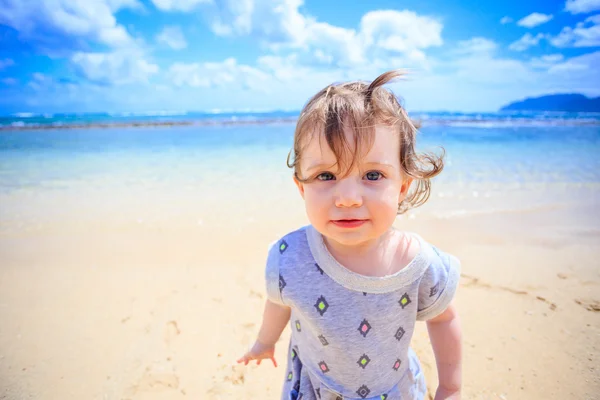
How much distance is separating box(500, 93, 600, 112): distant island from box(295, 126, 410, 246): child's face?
177 ft

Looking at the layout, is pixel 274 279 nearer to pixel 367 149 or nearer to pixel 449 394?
pixel 367 149

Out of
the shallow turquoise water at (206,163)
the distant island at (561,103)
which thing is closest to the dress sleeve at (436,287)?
the shallow turquoise water at (206,163)

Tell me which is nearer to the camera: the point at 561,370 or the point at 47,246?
the point at 561,370

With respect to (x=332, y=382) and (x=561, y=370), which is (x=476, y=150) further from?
(x=332, y=382)

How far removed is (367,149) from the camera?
99 centimetres

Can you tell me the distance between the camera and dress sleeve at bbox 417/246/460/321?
1092mm

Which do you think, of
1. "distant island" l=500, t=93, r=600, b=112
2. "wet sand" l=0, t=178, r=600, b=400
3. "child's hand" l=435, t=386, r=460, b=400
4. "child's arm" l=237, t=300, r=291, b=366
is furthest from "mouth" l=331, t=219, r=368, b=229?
Result: "distant island" l=500, t=93, r=600, b=112

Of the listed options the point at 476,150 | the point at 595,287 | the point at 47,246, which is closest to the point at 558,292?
the point at 595,287

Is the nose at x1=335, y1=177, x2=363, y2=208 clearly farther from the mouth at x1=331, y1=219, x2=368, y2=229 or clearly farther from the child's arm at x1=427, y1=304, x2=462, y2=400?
the child's arm at x1=427, y1=304, x2=462, y2=400

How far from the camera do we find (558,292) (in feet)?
8.48

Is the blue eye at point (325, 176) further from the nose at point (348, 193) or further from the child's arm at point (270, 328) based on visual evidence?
the child's arm at point (270, 328)

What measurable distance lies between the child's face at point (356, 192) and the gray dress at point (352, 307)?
0.14 m

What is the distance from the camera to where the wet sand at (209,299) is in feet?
6.25

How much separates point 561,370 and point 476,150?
915cm
